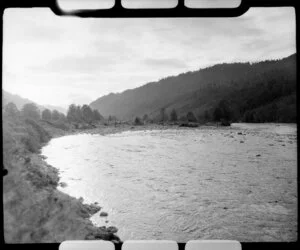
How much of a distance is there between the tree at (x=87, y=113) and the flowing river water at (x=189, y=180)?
3.26ft

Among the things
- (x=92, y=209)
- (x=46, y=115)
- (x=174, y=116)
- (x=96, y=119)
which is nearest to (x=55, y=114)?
(x=46, y=115)

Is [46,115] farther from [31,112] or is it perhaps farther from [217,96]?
[217,96]

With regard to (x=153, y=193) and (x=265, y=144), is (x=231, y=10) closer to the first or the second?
(x=153, y=193)

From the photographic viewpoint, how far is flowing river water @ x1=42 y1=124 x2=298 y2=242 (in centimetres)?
370

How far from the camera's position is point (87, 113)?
5.70 m

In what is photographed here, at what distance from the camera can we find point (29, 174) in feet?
11.4

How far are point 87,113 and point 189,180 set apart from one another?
9.95 ft

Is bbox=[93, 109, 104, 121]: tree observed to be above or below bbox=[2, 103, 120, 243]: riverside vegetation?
above

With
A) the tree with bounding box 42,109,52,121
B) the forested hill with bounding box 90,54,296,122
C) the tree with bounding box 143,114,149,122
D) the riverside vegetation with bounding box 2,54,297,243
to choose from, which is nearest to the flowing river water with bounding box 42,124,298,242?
the riverside vegetation with bounding box 2,54,297,243

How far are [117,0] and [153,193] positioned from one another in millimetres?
4419

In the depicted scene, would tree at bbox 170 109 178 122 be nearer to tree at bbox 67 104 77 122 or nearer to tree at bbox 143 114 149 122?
tree at bbox 143 114 149 122

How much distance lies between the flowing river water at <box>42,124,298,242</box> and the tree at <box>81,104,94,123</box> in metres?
0.99

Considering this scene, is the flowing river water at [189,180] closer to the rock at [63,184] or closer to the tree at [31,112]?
the rock at [63,184]

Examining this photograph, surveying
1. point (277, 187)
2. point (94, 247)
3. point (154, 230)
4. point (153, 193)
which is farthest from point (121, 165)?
point (94, 247)
